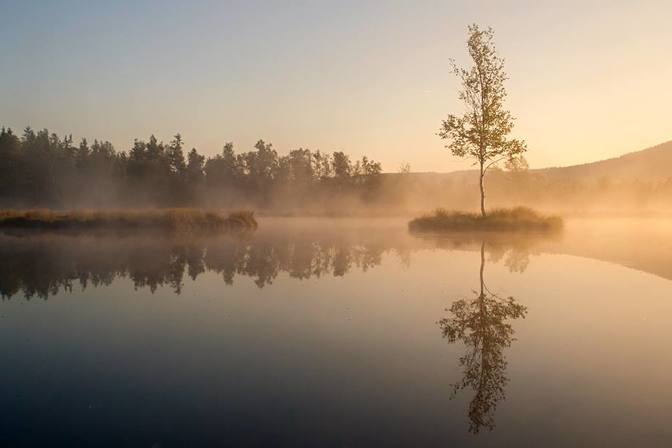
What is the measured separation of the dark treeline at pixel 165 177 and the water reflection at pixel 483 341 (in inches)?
3745

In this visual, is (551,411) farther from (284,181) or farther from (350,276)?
(284,181)

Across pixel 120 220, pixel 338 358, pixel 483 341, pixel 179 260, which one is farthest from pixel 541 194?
pixel 338 358

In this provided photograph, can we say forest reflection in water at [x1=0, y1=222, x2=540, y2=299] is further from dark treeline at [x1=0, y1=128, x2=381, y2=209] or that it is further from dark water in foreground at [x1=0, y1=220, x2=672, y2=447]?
dark treeline at [x1=0, y1=128, x2=381, y2=209]

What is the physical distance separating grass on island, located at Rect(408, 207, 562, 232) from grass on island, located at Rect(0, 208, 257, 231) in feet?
64.4

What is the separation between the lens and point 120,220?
46.7 m

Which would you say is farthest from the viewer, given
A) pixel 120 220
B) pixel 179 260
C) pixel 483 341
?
pixel 120 220

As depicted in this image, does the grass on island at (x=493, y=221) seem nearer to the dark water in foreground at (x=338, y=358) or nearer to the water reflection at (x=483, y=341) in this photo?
the dark water in foreground at (x=338, y=358)

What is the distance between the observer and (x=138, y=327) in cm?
1087

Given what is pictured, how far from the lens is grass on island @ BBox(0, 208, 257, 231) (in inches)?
1802

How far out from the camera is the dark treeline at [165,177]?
9356 cm

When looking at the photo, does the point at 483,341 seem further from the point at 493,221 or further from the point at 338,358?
the point at 493,221

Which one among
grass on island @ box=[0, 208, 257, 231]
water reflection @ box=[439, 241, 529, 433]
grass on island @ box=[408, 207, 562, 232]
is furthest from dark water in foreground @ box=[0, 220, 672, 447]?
grass on island @ box=[0, 208, 257, 231]

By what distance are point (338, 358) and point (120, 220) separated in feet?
145

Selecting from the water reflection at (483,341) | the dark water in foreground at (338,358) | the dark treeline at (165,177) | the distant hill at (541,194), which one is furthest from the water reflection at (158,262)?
the distant hill at (541,194)
